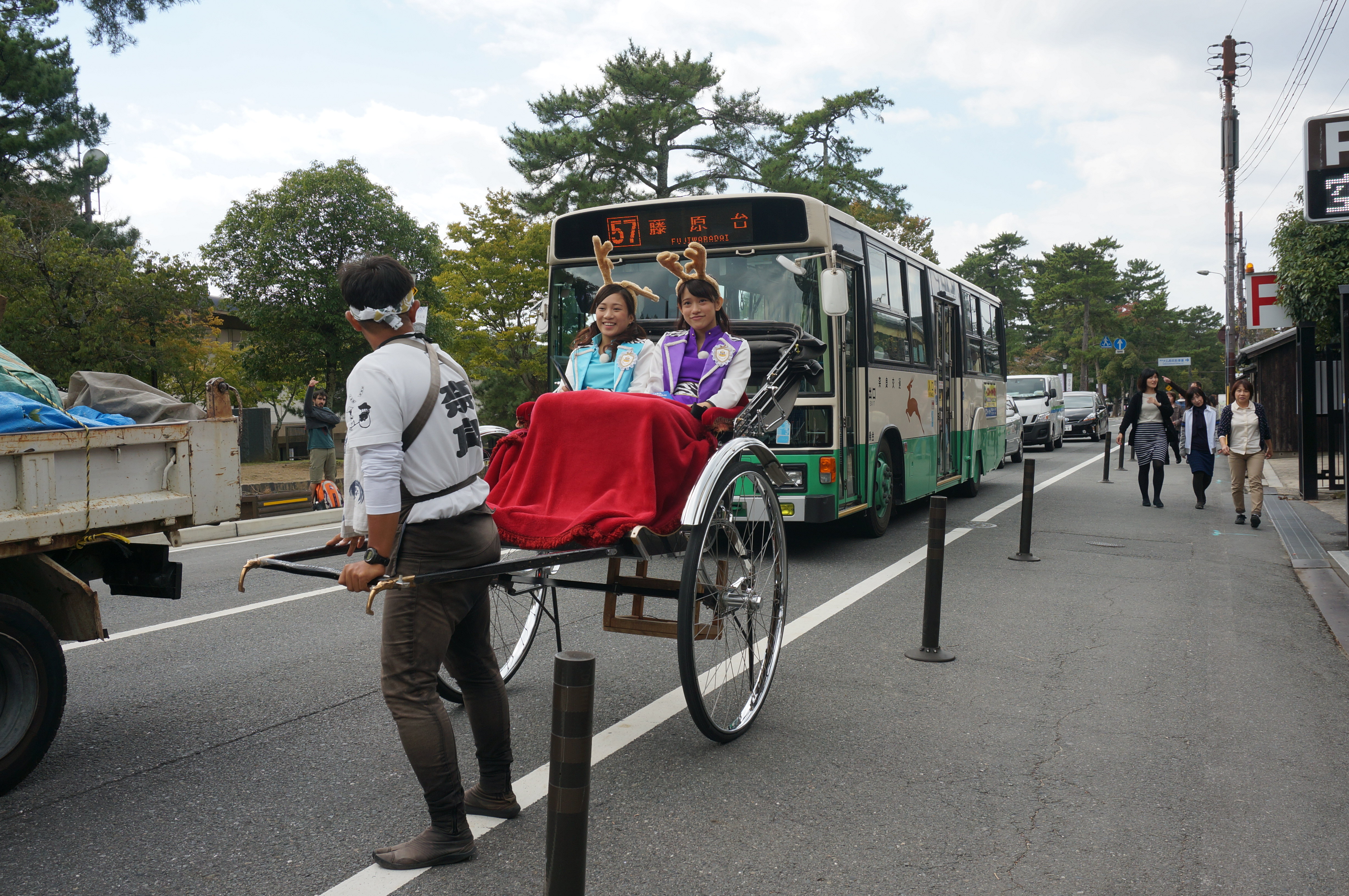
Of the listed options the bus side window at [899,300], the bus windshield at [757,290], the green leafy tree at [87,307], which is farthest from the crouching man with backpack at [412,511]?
the green leafy tree at [87,307]

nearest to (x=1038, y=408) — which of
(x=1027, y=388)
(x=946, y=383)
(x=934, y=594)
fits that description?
(x=1027, y=388)

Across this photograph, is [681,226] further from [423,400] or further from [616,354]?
[423,400]

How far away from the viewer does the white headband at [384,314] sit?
3117 mm

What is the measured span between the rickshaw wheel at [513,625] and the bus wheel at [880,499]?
5.24 metres

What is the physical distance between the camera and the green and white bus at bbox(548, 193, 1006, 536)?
854 centimetres

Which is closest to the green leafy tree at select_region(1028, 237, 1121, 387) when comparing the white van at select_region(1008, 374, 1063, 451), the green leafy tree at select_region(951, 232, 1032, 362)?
the green leafy tree at select_region(951, 232, 1032, 362)

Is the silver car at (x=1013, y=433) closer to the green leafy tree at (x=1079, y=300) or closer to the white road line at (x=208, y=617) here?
the white road line at (x=208, y=617)

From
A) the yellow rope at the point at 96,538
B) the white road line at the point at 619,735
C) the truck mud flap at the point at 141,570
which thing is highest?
the yellow rope at the point at 96,538

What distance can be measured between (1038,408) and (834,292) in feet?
70.6

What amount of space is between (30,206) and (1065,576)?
86.5 feet

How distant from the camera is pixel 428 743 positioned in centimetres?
312

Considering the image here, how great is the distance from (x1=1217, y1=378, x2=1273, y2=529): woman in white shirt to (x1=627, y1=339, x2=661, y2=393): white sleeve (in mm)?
9420

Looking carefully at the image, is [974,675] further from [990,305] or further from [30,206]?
[30,206]

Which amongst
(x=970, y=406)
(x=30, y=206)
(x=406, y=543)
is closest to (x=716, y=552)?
(x=406, y=543)
